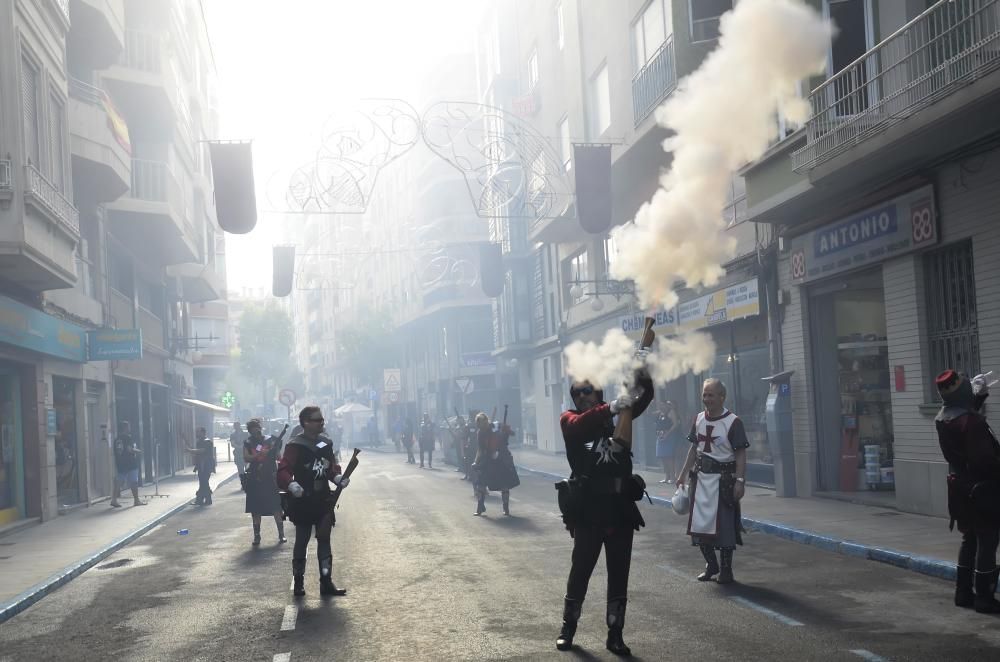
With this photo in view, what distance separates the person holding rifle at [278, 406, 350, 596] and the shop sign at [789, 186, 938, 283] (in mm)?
8533

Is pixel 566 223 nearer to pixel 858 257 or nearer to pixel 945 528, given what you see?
pixel 858 257

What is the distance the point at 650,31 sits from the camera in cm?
2345

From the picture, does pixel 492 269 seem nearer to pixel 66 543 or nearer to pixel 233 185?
pixel 233 185

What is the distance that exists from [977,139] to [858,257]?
10.7 ft

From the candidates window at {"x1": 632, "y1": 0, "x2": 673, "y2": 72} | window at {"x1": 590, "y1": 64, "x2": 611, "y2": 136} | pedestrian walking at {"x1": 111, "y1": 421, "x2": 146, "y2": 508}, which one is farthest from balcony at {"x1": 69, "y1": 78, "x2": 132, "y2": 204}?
window at {"x1": 590, "y1": 64, "x2": 611, "y2": 136}

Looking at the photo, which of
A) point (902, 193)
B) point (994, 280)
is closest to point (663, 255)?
point (994, 280)

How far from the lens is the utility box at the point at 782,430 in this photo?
59.6 ft

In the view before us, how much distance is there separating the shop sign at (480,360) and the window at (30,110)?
39619mm

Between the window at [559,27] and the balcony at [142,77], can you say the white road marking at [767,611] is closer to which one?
the balcony at [142,77]

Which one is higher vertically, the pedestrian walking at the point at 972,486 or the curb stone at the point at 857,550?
the pedestrian walking at the point at 972,486

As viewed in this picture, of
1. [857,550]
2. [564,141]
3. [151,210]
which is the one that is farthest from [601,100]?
[857,550]

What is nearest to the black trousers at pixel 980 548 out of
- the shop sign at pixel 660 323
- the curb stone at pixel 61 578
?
the curb stone at pixel 61 578

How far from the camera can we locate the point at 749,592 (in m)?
9.21

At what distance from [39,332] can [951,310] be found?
15.6 m
